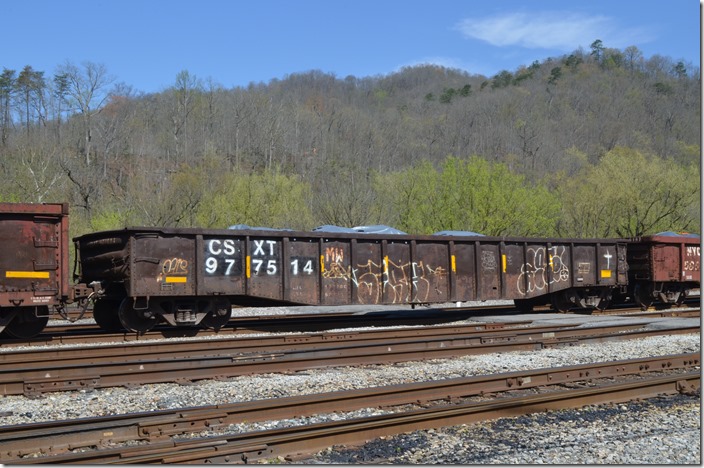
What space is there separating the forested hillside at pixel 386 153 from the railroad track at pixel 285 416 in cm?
3331

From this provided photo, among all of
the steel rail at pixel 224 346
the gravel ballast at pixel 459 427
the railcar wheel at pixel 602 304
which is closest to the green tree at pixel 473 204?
the railcar wheel at pixel 602 304

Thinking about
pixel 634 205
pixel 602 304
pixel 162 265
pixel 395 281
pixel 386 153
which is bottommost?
pixel 602 304

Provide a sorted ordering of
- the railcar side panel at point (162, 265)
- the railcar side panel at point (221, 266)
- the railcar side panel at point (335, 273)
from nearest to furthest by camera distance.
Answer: the railcar side panel at point (162, 265)
the railcar side panel at point (221, 266)
the railcar side panel at point (335, 273)

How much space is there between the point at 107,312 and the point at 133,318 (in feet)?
5.05

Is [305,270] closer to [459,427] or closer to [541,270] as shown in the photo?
[541,270]

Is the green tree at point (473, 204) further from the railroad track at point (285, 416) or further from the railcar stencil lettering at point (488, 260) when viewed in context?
the railroad track at point (285, 416)

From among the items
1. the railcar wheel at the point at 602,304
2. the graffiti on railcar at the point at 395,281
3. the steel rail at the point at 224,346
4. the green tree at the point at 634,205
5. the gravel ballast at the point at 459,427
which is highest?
the green tree at the point at 634,205

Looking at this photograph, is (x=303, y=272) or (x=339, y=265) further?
(x=339, y=265)

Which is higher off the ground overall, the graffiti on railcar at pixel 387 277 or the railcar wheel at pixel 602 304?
the graffiti on railcar at pixel 387 277

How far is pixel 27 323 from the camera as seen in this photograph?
50.6 feet

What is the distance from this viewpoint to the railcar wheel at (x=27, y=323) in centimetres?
1506

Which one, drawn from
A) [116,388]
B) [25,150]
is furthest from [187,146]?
[116,388]

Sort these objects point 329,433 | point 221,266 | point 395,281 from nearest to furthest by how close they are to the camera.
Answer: point 329,433
point 221,266
point 395,281

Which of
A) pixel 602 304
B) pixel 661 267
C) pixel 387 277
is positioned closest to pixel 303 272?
pixel 387 277
